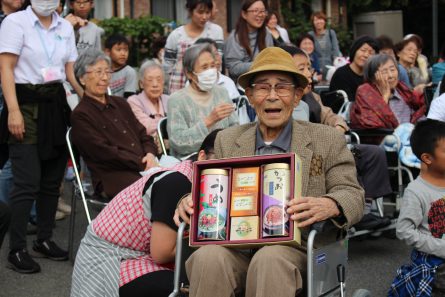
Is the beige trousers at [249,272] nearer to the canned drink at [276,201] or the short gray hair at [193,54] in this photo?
the canned drink at [276,201]

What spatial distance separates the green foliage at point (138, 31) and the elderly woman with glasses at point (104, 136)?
9394 millimetres

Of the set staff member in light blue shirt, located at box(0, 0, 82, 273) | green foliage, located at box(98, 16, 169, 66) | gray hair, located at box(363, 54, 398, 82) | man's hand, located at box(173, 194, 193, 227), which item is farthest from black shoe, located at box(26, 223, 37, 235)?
green foliage, located at box(98, 16, 169, 66)

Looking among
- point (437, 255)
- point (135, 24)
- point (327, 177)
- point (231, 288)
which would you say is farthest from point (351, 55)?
point (135, 24)

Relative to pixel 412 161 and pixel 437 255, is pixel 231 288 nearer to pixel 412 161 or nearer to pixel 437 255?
pixel 437 255

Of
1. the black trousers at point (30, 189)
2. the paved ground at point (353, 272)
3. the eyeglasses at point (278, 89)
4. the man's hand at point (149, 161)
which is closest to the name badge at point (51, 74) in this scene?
the black trousers at point (30, 189)

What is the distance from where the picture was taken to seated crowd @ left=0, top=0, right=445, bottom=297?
Result: 14.9 feet

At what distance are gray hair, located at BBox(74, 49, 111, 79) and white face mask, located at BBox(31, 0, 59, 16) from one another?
0.43 meters

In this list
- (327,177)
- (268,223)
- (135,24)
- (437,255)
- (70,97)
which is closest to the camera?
(268,223)

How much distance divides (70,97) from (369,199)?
118 inches

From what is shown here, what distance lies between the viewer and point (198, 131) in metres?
7.08

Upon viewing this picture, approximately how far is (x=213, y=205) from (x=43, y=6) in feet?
10.3

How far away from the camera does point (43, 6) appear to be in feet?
22.4

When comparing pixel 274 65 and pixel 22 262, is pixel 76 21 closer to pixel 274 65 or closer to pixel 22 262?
pixel 22 262

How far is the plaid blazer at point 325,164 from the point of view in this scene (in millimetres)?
4578
